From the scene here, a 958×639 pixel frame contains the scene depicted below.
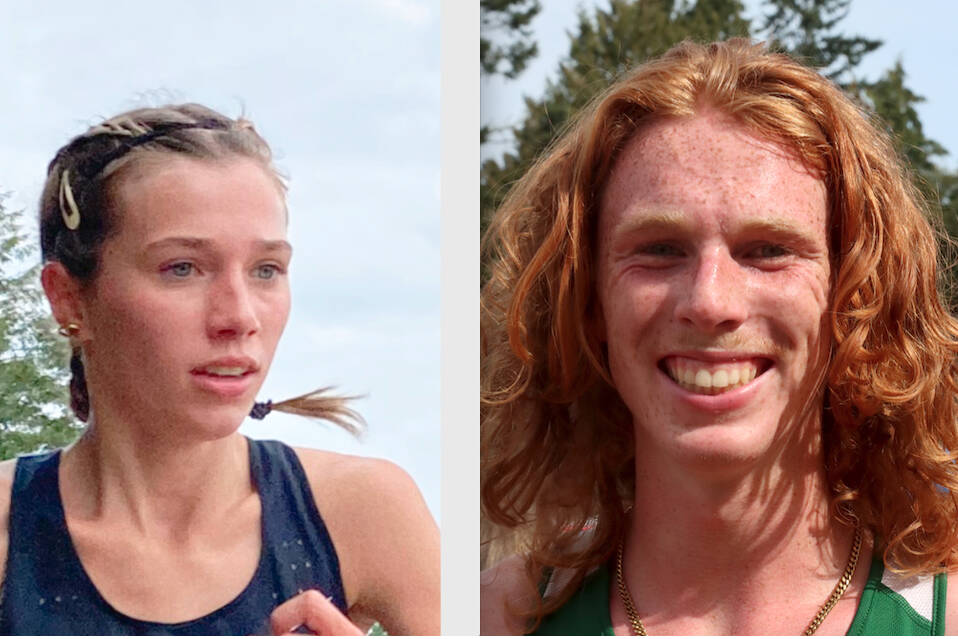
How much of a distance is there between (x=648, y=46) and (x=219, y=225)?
1870mm

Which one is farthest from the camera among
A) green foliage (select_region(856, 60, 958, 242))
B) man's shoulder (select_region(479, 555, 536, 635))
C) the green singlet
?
green foliage (select_region(856, 60, 958, 242))

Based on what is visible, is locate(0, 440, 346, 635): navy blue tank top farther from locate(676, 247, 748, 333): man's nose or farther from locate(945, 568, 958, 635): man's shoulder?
locate(945, 568, 958, 635): man's shoulder

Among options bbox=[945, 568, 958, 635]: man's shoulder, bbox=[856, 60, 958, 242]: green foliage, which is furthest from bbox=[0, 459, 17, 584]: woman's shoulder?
bbox=[856, 60, 958, 242]: green foliage

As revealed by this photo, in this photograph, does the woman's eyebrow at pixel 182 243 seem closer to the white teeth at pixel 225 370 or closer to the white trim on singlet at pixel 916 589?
the white teeth at pixel 225 370

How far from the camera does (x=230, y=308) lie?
189cm

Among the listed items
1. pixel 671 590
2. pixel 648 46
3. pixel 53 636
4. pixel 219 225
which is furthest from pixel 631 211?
pixel 648 46

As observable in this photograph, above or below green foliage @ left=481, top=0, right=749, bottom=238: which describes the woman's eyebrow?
below

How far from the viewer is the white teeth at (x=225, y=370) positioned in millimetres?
1894

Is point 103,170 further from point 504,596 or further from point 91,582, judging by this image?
point 504,596

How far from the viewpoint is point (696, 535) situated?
1.68 m

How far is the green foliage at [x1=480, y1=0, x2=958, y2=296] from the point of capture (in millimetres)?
2775

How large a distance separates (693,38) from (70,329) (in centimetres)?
199

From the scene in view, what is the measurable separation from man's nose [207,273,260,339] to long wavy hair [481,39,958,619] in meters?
0.39

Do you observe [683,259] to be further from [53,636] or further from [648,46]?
[648,46]
